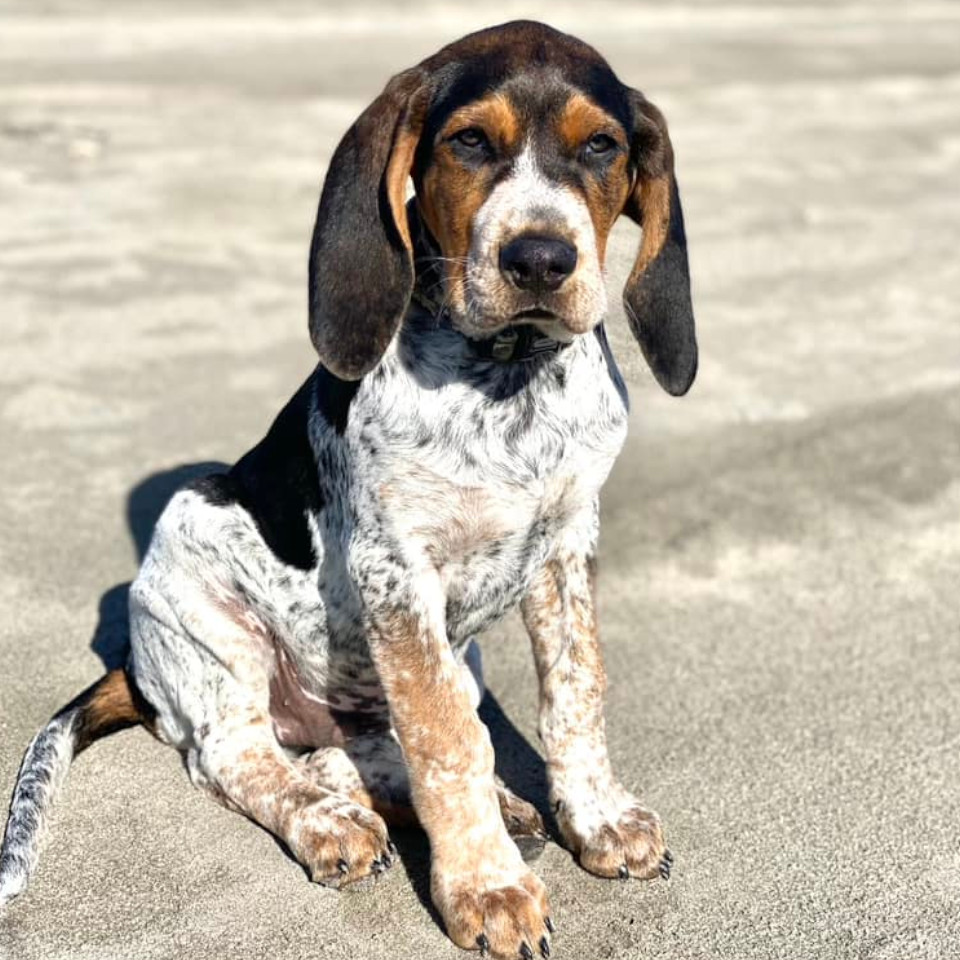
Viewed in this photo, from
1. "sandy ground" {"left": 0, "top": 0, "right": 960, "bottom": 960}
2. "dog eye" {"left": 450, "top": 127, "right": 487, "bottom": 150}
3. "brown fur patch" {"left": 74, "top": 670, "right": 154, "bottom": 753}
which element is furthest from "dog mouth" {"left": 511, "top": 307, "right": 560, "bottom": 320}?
"brown fur patch" {"left": 74, "top": 670, "right": 154, "bottom": 753}

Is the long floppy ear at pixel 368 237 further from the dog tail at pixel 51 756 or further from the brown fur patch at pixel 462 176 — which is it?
the dog tail at pixel 51 756

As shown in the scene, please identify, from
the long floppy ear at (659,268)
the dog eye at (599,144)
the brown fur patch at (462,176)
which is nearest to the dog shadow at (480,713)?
the long floppy ear at (659,268)

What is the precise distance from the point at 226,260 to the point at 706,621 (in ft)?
15.2

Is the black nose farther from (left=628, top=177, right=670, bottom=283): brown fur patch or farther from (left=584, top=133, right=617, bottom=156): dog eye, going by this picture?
(left=628, top=177, right=670, bottom=283): brown fur patch

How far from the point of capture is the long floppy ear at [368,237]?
13.3ft

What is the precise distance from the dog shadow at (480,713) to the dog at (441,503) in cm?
11

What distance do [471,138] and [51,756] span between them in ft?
6.99

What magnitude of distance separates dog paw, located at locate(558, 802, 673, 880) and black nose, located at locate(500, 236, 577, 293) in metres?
1.54

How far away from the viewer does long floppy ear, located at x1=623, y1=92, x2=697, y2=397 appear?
4.23 m

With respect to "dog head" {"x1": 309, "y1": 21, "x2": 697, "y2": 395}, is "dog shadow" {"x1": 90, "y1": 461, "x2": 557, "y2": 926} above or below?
below

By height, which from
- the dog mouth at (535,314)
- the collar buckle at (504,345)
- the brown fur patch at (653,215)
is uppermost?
the brown fur patch at (653,215)

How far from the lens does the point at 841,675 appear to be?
19.0 feet

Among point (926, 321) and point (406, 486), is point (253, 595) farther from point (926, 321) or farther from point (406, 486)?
point (926, 321)

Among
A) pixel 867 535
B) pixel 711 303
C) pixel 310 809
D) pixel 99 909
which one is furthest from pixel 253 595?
pixel 711 303
